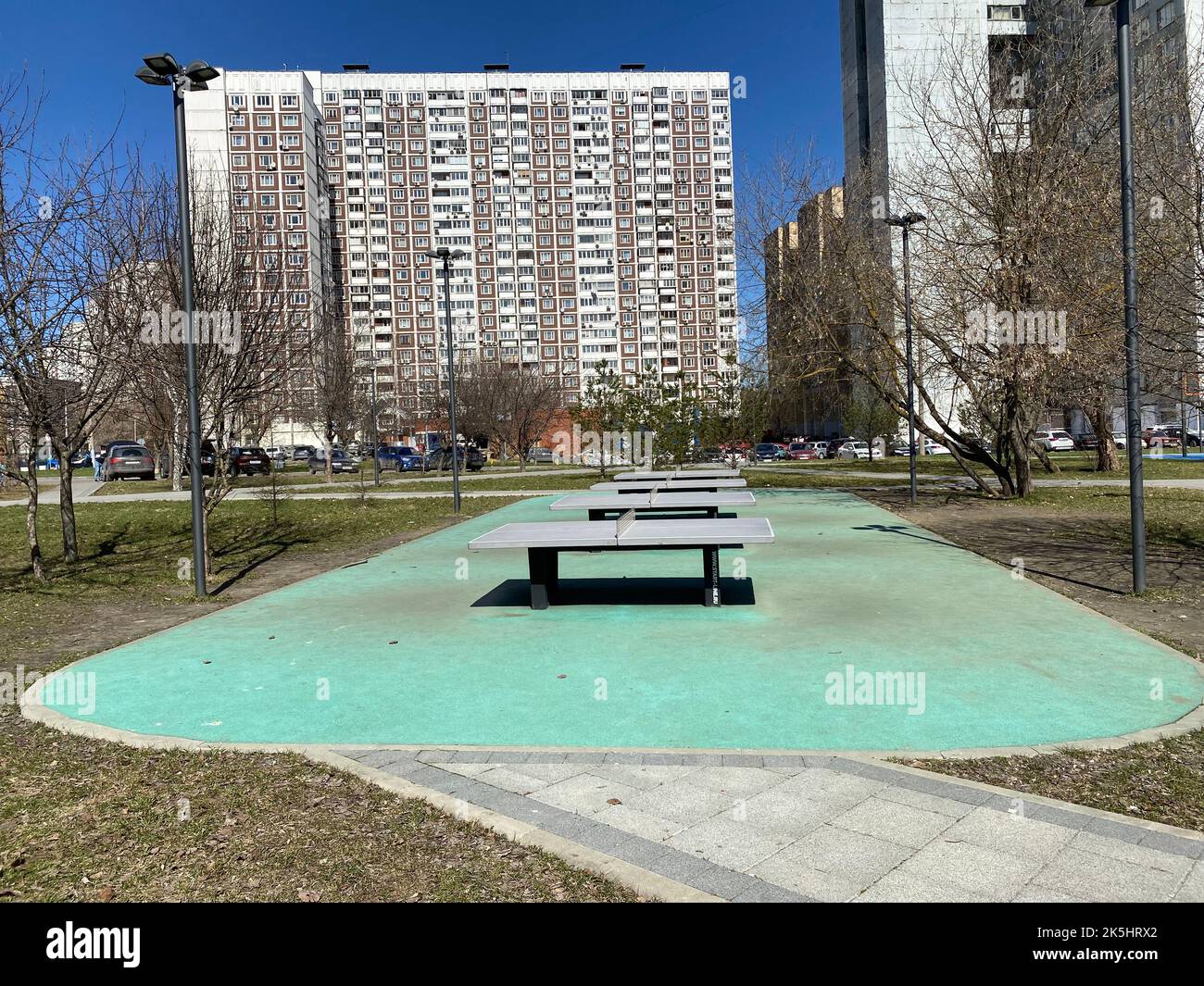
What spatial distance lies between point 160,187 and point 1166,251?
43.4 feet

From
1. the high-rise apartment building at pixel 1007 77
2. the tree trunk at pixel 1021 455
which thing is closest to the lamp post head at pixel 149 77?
the high-rise apartment building at pixel 1007 77

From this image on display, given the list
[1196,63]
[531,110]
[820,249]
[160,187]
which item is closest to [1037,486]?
[820,249]

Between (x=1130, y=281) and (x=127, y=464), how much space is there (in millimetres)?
46022

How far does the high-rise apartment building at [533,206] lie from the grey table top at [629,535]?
3907 inches

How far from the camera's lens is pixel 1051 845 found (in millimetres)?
3613

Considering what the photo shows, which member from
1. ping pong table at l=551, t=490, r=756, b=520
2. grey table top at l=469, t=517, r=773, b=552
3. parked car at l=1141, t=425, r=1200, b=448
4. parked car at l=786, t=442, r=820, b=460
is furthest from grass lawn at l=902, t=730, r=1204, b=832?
parked car at l=1141, t=425, r=1200, b=448

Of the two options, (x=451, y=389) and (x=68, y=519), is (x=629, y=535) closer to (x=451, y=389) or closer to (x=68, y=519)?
(x=68, y=519)

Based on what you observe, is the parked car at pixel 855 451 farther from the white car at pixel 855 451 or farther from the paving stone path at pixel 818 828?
the paving stone path at pixel 818 828

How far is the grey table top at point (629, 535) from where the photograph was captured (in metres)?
8.53

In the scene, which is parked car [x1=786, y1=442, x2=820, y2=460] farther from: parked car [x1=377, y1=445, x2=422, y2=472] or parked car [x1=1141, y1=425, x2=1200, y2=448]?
parked car [x1=377, y1=445, x2=422, y2=472]

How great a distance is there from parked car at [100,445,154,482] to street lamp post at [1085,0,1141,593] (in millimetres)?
45673

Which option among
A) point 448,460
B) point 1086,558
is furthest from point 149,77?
point 448,460

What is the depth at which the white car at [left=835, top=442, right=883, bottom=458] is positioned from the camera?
5697cm

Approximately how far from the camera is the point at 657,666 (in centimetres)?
686
